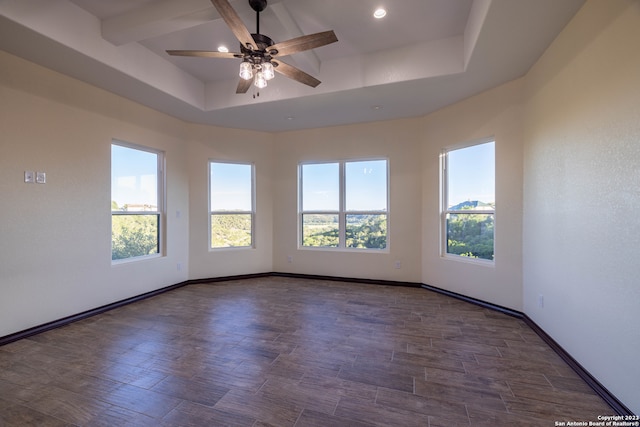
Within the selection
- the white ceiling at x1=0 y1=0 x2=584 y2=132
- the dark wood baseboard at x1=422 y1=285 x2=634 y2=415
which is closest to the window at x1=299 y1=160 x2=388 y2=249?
the white ceiling at x1=0 y1=0 x2=584 y2=132

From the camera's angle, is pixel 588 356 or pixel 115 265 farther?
pixel 115 265

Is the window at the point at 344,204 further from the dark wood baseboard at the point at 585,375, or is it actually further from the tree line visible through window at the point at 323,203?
the dark wood baseboard at the point at 585,375

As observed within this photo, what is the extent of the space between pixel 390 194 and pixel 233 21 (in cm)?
348

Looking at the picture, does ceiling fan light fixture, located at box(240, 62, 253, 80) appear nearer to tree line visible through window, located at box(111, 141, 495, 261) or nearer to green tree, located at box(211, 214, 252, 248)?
tree line visible through window, located at box(111, 141, 495, 261)

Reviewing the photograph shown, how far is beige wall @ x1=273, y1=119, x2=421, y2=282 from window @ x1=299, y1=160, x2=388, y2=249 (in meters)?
0.15

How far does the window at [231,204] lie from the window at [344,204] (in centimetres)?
101

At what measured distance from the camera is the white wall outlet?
2.86 meters

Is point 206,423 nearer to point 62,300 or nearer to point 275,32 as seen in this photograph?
point 62,300

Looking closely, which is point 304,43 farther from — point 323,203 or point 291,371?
point 323,203

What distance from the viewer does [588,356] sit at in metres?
2.09

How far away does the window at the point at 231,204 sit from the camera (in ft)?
16.7

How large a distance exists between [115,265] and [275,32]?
3.44 meters

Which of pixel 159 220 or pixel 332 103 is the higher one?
pixel 332 103

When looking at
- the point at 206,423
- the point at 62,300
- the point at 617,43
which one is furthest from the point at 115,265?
the point at 617,43
